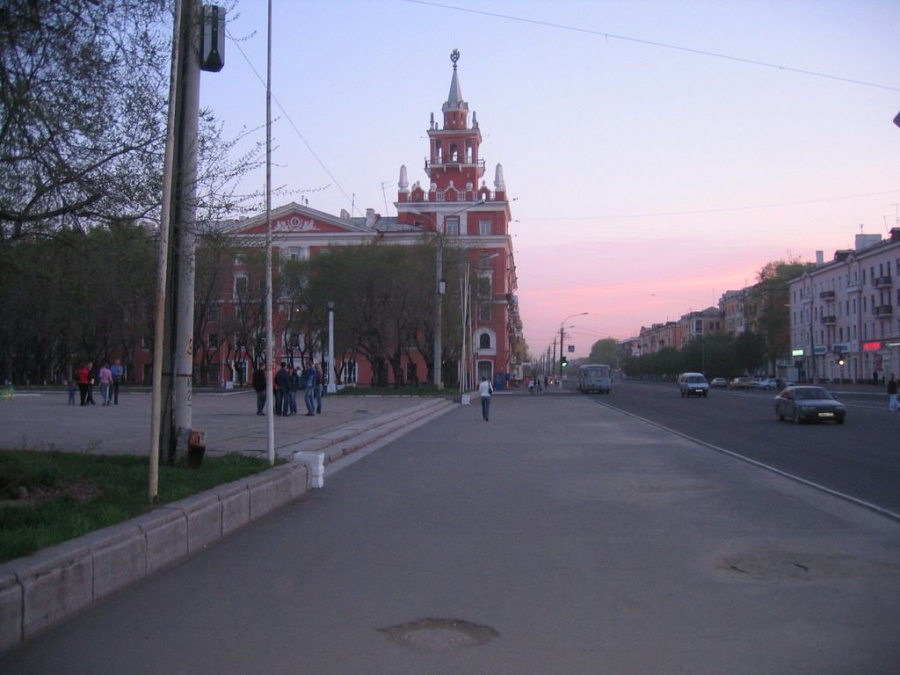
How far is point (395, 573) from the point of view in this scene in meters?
8.08

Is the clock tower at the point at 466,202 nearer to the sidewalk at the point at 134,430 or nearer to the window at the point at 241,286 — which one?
the window at the point at 241,286

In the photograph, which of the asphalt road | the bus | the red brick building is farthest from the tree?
the red brick building

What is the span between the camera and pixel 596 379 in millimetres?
77438

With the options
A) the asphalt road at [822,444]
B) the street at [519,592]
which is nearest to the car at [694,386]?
the asphalt road at [822,444]

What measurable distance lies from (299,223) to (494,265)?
1924 cm

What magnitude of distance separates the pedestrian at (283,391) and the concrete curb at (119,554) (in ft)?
55.9

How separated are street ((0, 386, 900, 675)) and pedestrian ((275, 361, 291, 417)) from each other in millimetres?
16324

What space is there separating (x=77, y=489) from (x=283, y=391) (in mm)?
19545

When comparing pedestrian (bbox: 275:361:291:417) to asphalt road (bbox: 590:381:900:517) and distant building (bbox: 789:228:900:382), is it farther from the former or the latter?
distant building (bbox: 789:228:900:382)

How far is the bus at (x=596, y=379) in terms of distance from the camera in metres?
76.8

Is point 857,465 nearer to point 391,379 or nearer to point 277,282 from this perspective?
point 277,282

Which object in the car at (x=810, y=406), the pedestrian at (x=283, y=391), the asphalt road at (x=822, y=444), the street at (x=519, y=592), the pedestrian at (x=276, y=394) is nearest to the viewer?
the street at (x=519, y=592)

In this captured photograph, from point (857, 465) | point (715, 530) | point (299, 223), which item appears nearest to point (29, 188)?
point (715, 530)

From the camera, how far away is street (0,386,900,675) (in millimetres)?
5695
